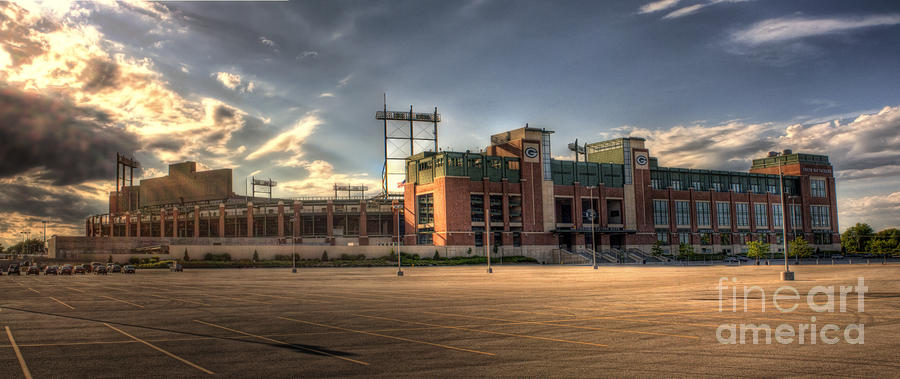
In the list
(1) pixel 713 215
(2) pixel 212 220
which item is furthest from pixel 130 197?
(1) pixel 713 215

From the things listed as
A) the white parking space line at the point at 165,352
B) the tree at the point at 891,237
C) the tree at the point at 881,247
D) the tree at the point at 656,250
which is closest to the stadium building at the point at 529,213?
the tree at the point at 656,250

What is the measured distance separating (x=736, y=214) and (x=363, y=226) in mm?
80892

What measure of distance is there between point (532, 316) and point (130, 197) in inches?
7087

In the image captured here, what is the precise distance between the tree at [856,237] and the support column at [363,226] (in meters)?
103

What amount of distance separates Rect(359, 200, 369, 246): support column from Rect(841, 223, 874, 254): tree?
4061 inches

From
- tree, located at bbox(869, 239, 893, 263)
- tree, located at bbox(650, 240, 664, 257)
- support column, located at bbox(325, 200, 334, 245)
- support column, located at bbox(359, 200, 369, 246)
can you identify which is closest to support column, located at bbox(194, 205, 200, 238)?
support column, located at bbox(325, 200, 334, 245)

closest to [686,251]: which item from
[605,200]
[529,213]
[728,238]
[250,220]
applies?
[605,200]

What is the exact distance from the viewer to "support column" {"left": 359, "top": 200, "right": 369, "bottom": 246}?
372 feet

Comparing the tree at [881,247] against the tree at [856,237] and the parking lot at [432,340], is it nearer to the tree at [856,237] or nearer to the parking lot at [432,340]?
the tree at [856,237]

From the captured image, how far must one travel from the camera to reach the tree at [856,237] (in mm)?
132000

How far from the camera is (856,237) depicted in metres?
134

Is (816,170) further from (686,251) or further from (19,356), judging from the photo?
(19,356)

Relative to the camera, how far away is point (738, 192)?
132750 millimetres

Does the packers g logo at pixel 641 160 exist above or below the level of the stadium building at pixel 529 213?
above
